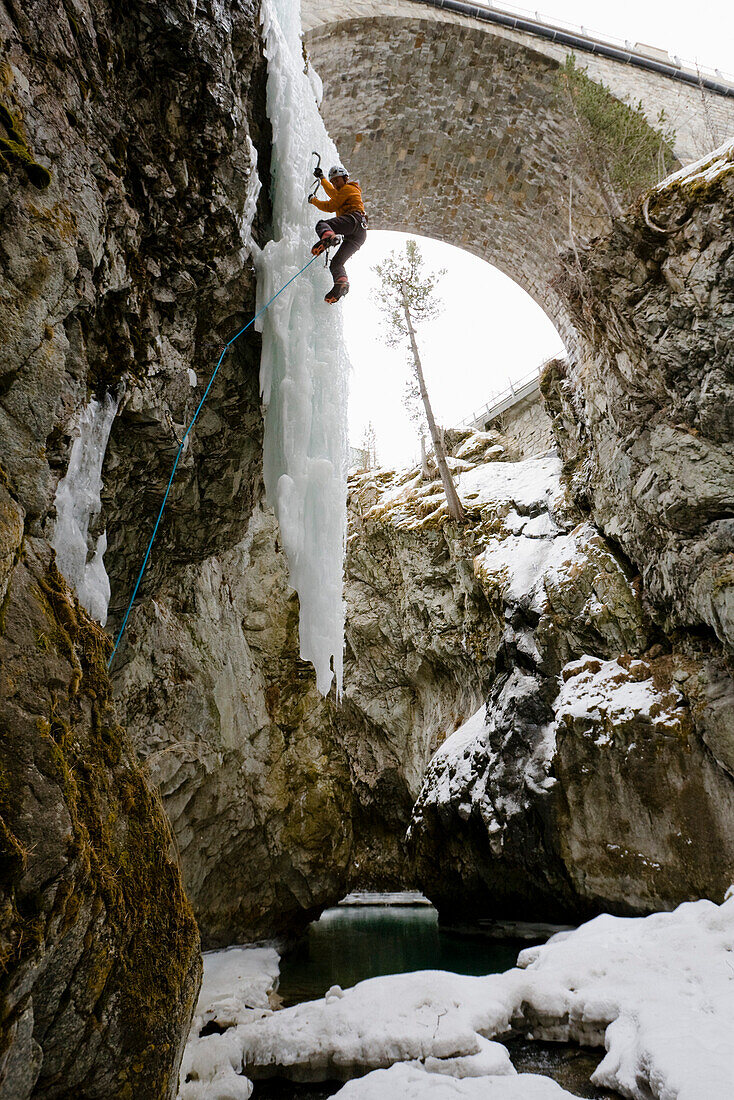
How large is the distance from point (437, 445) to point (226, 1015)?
44.9ft

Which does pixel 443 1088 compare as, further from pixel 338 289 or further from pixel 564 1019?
pixel 338 289

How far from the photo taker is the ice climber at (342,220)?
20.4ft

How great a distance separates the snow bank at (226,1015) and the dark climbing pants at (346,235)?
22.5 ft

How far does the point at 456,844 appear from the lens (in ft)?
37.3

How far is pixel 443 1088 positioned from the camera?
369 cm

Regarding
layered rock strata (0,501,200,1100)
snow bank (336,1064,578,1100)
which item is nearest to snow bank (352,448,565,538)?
snow bank (336,1064,578,1100)

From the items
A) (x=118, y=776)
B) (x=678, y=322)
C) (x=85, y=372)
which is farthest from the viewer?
(x=678, y=322)

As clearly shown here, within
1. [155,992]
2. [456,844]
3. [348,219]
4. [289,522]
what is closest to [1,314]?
[155,992]

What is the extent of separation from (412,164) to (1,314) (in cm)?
1388

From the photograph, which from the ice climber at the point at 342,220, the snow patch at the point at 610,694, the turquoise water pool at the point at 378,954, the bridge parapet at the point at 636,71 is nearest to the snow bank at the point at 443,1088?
the turquoise water pool at the point at 378,954

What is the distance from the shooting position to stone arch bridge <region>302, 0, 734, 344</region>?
39.1 feet

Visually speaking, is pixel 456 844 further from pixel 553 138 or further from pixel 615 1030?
pixel 553 138

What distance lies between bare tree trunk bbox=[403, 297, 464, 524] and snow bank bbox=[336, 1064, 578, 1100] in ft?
41.3

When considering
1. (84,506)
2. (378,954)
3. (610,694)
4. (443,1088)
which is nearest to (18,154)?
(84,506)
